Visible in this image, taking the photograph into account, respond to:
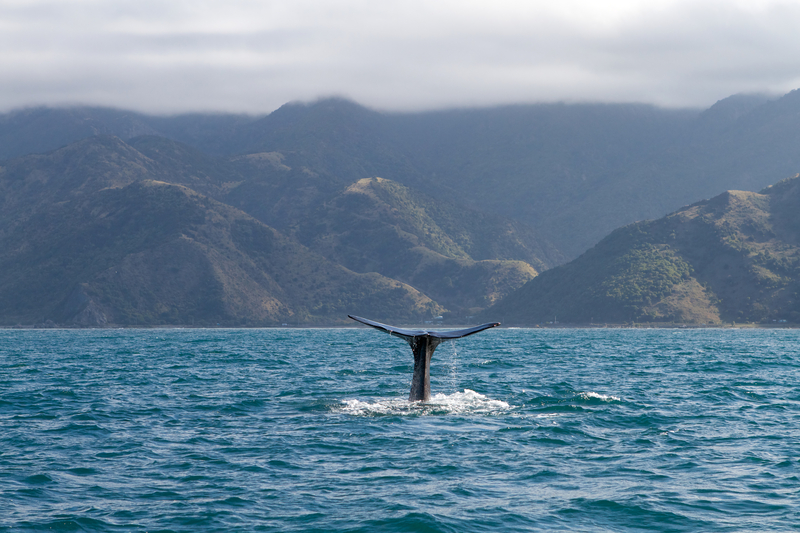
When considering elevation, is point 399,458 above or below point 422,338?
below

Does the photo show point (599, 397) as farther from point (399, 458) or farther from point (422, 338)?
point (399, 458)

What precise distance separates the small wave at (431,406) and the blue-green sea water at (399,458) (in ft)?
0.42

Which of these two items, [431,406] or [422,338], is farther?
[431,406]

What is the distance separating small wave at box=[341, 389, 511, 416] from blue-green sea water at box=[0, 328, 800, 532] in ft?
0.42

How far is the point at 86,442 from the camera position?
28125 millimetres

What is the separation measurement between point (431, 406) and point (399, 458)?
11.1 m

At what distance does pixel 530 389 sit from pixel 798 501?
83.3 feet

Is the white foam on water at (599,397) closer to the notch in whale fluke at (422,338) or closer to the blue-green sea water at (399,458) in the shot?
the blue-green sea water at (399,458)

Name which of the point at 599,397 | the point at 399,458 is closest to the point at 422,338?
the point at 399,458

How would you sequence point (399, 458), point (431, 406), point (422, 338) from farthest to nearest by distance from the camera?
point (431, 406) → point (422, 338) → point (399, 458)

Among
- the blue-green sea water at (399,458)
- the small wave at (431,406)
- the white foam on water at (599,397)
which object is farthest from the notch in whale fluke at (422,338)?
the white foam on water at (599,397)

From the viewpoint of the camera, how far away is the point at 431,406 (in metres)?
36.3

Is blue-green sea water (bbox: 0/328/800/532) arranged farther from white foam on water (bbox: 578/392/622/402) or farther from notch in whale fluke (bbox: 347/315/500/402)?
notch in whale fluke (bbox: 347/315/500/402)

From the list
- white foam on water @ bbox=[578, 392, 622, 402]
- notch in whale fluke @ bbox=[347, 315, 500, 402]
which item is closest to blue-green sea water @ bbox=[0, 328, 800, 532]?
white foam on water @ bbox=[578, 392, 622, 402]
